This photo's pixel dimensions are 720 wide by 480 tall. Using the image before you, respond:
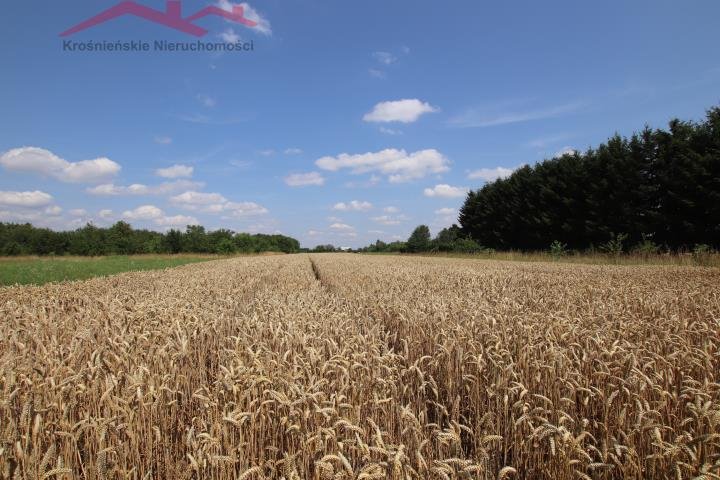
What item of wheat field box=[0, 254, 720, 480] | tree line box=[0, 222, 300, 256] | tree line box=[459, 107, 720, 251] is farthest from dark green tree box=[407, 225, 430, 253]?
wheat field box=[0, 254, 720, 480]

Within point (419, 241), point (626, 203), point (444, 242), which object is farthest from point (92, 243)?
point (626, 203)

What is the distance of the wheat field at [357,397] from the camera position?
2312mm

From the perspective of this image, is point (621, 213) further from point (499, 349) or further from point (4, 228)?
point (4, 228)

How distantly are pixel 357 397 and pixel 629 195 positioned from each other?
40.5 m

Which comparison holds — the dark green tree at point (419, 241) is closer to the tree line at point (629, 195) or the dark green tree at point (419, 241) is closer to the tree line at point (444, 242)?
the tree line at point (444, 242)

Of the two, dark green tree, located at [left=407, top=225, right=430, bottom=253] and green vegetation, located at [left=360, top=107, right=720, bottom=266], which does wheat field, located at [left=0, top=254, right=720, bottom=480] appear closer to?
green vegetation, located at [left=360, top=107, right=720, bottom=266]

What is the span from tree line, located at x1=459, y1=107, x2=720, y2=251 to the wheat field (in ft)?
97.7

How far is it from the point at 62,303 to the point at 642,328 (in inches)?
379

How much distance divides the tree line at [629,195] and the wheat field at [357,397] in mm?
29779

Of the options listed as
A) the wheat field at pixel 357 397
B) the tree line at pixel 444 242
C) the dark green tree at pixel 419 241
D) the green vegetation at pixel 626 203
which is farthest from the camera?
the dark green tree at pixel 419 241

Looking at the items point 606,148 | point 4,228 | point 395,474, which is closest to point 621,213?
point 606,148

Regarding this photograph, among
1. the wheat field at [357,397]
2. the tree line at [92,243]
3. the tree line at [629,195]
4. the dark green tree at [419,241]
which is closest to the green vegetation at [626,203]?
the tree line at [629,195]

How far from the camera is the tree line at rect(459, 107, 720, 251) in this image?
92.8 feet

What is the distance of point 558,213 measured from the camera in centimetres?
4400
